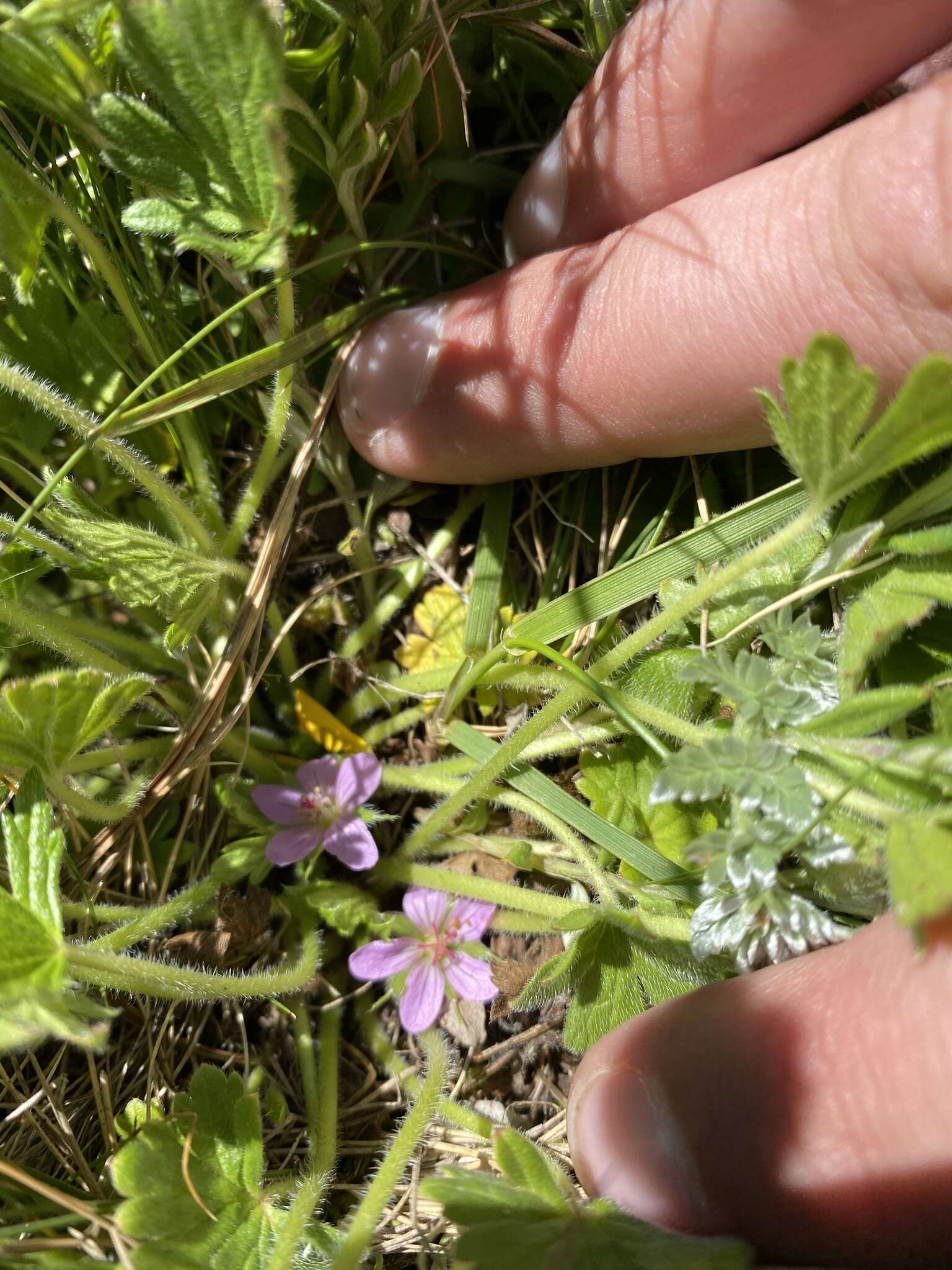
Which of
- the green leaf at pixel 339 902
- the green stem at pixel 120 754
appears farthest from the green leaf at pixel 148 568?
the green leaf at pixel 339 902

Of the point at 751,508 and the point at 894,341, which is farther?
the point at 751,508

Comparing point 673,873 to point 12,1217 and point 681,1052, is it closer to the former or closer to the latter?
point 681,1052

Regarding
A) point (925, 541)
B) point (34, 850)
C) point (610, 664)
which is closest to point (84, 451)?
point (34, 850)

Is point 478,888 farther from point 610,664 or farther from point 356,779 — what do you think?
point 610,664

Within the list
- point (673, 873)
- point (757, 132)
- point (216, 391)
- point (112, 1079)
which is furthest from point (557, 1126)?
point (757, 132)

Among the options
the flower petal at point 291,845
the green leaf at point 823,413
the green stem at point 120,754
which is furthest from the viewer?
the flower petal at point 291,845

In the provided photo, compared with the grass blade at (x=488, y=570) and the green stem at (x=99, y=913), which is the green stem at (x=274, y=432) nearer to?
the grass blade at (x=488, y=570)
